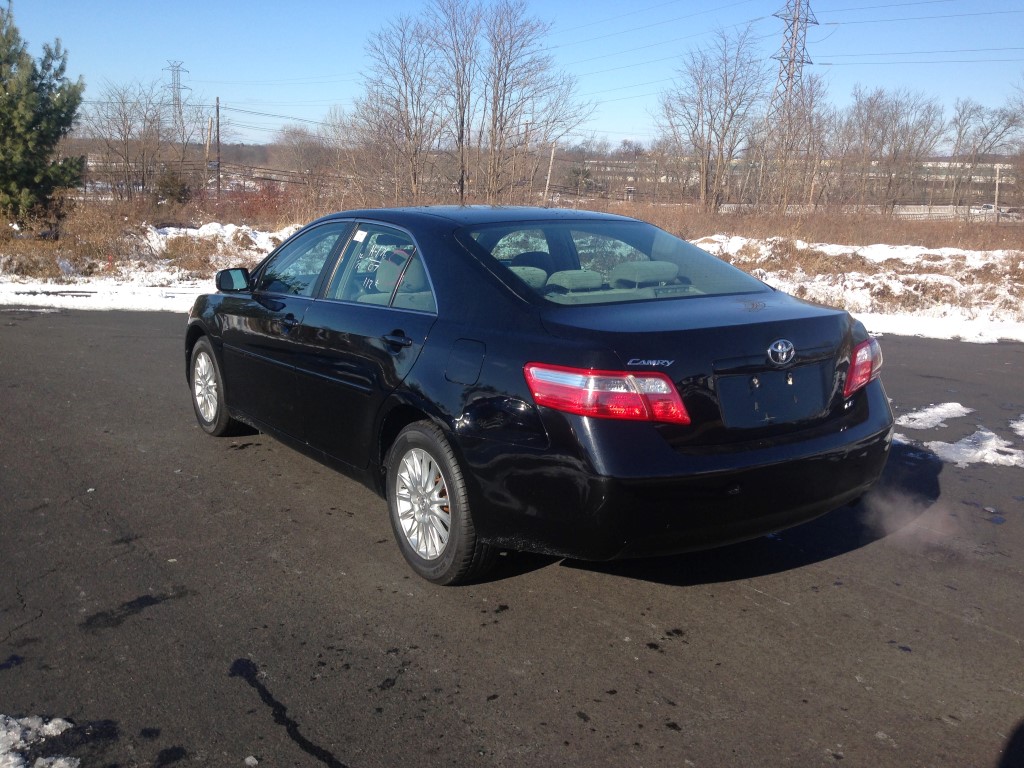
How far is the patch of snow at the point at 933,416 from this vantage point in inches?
270

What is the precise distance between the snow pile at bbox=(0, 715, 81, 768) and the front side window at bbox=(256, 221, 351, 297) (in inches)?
105

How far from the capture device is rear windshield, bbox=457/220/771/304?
4023 millimetres

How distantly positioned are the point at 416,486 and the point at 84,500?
2.16 meters

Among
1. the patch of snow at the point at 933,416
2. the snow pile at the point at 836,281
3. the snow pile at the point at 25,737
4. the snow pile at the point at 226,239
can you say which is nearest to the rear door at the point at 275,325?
the snow pile at the point at 25,737

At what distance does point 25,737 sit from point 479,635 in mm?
1568

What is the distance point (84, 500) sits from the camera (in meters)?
5.02

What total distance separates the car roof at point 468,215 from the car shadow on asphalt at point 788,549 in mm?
1658

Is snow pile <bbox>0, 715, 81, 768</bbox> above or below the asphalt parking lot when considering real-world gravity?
below

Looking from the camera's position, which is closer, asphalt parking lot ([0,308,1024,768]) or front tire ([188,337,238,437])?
asphalt parking lot ([0,308,1024,768])

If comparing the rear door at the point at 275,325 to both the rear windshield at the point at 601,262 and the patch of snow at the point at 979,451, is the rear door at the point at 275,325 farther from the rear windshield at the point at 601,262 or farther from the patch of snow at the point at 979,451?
the patch of snow at the point at 979,451

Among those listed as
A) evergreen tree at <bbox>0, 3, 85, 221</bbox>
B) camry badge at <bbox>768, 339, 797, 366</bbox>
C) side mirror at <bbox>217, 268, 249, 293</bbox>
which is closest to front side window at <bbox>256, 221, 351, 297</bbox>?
side mirror at <bbox>217, 268, 249, 293</bbox>

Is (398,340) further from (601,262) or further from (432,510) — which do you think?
(601,262)

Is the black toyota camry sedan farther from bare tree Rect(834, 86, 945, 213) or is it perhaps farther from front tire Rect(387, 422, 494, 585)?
bare tree Rect(834, 86, 945, 213)

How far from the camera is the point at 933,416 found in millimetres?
7121
